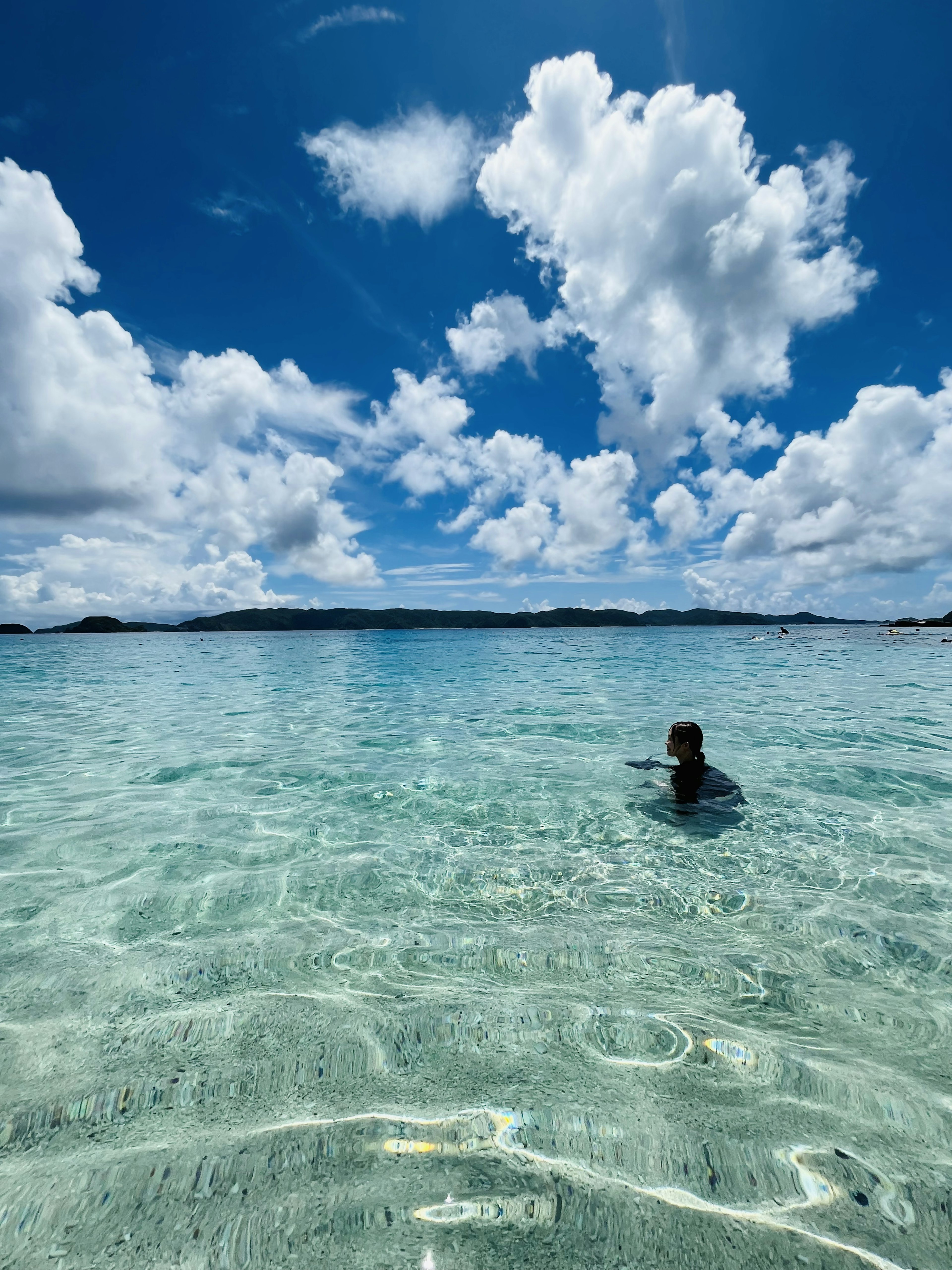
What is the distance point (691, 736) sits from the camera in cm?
796

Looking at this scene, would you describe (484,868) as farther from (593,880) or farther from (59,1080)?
(59,1080)

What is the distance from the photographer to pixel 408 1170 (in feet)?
8.14

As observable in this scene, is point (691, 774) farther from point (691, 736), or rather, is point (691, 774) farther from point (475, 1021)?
point (475, 1021)

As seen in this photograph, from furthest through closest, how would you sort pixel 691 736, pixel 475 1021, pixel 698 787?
1. pixel 698 787
2. pixel 691 736
3. pixel 475 1021

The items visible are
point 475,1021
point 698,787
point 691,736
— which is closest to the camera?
point 475,1021

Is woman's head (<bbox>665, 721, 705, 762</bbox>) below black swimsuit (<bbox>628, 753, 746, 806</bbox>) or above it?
above

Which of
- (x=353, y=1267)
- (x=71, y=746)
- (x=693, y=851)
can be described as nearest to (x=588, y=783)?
(x=693, y=851)

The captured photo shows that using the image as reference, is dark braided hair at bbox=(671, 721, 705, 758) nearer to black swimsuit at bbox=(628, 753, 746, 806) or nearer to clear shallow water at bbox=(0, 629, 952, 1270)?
black swimsuit at bbox=(628, 753, 746, 806)

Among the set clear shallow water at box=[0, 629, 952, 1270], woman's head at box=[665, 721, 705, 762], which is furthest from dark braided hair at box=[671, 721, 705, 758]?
clear shallow water at box=[0, 629, 952, 1270]

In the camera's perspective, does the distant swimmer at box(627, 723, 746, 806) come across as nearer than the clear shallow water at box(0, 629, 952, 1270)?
No

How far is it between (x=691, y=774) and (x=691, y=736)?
597 millimetres

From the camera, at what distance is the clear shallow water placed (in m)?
2.27

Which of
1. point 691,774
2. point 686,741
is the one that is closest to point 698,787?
point 691,774

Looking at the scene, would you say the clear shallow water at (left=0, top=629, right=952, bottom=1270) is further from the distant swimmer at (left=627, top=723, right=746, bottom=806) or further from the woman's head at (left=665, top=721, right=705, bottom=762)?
the woman's head at (left=665, top=721, right=705, bottom=762)
